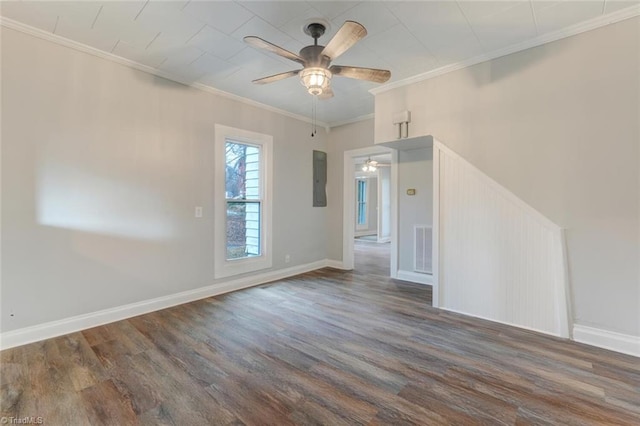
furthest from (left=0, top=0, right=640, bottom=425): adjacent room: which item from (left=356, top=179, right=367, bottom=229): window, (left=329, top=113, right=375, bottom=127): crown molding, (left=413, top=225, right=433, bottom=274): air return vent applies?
(left=356, top=179, right=367, bottom=229): window

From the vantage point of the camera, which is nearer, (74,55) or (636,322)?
(636,322)

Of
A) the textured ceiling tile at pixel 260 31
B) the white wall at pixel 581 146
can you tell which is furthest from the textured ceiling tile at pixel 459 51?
the textured ceiling tile at pixel 260 31

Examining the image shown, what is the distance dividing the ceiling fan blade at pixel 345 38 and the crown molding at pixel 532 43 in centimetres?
180

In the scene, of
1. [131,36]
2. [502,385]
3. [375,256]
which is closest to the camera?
[502,385]

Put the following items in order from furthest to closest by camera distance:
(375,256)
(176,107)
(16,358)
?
(375,256), (176,107), (16,358)

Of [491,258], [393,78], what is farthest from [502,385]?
[393,78]

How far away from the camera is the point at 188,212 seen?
3.57 metres

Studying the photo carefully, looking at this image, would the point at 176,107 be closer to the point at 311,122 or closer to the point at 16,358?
the point at 311,122

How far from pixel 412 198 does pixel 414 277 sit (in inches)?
48.9

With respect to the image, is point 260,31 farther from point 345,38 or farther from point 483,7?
point 483,7

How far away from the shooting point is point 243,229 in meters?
4.34

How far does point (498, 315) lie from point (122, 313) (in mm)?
3945

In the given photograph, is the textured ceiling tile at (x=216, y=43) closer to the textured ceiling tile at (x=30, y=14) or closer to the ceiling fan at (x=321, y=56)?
the ceiling fan at (x=321, y=56)

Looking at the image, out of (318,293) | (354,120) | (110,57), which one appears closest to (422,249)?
(318,293)
